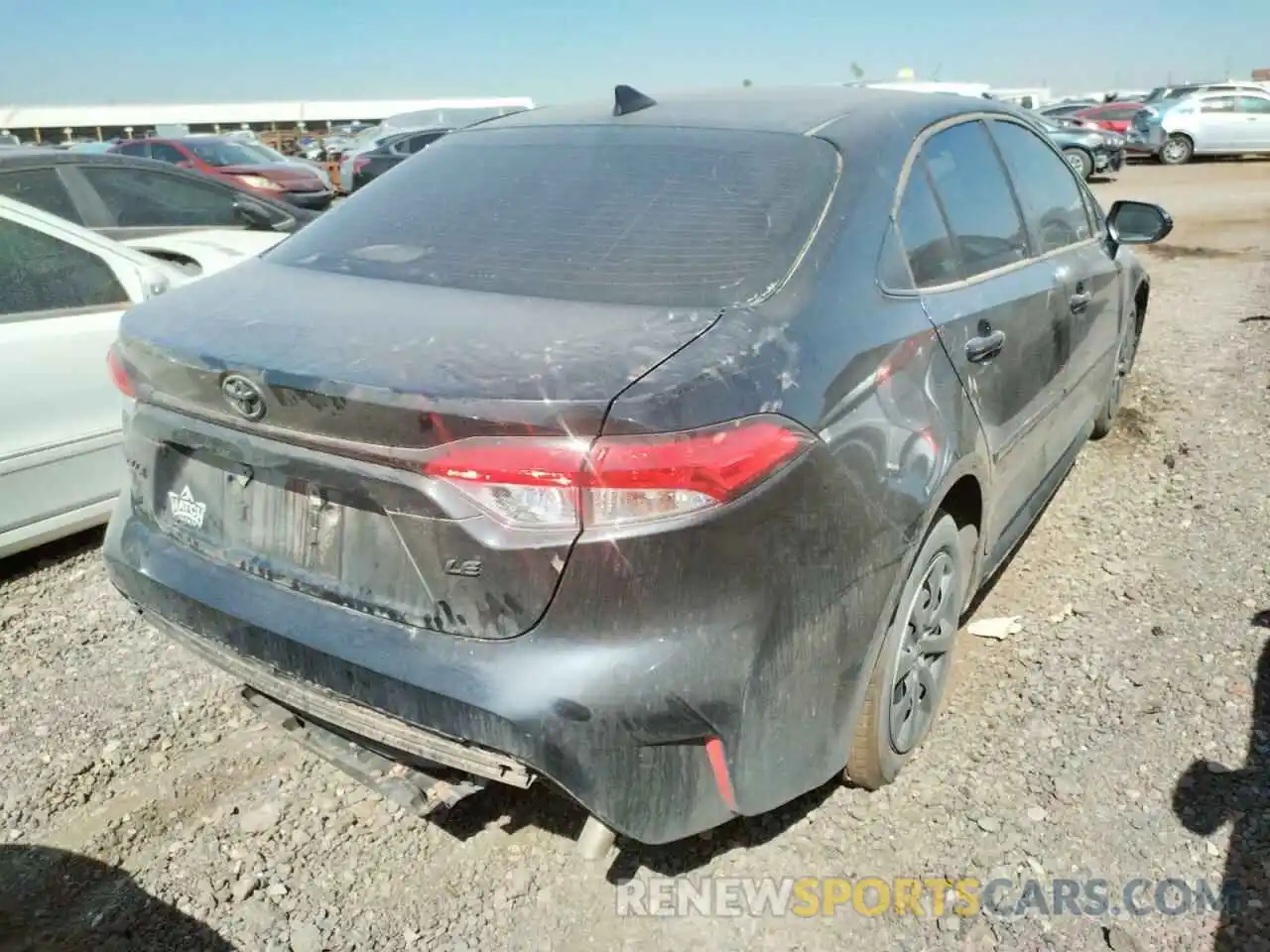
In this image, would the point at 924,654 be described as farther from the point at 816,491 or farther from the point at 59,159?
the point at 59,159

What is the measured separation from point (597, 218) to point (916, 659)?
1.40 metres

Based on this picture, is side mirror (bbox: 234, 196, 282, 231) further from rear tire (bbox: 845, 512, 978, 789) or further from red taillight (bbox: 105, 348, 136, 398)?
rear tire (bbox: 845, 512, 978, 789)

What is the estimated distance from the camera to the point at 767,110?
111 inches

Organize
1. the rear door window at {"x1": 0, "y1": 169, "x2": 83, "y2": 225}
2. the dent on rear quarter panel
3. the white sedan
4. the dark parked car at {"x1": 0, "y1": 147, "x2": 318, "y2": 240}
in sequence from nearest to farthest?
the dent on rear quarter panel
the white sedan
the rear door window at {"x1": 0, "y1": 169, "x2": 83, "y2": 225}
the dark parked car at {"x1": 0, "y1": 147, "x2": 318, "y2": 240}

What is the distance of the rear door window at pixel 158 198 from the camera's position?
5.77 metres

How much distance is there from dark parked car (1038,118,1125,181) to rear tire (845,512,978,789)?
60.9 feet

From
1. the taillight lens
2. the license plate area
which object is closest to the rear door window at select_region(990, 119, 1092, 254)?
the taillight lens

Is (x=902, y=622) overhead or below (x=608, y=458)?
below

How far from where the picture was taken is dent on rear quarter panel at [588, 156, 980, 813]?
6.14ft

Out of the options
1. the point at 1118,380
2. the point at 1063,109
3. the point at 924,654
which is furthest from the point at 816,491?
the point at 1063,109

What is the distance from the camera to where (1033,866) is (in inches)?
93.7

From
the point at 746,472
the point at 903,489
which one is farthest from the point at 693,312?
the point at 903,489

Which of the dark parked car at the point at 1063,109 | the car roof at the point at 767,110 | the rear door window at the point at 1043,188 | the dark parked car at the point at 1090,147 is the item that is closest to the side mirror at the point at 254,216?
the car roof at the point at 767,110

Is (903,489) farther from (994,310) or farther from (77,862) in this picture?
(77,862)
